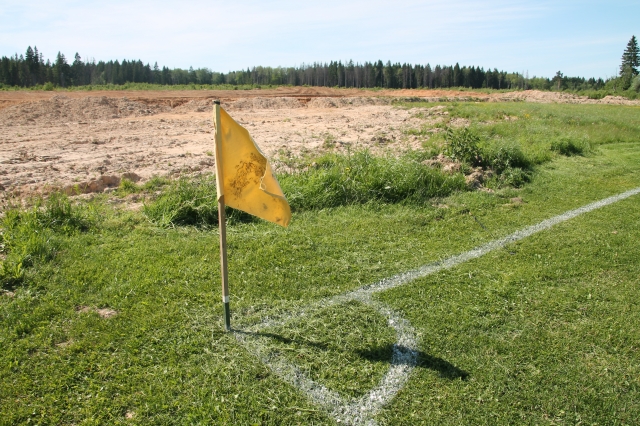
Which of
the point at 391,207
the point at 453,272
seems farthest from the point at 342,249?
the point at 391,207

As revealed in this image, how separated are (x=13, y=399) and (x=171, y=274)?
1863 mm

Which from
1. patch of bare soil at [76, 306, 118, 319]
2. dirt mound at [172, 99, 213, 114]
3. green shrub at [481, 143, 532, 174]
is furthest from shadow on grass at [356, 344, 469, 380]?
dirt mound at [172, 99, 213, 114]

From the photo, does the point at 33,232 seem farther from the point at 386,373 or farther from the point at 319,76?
the point at 319,76

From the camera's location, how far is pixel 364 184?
746cm

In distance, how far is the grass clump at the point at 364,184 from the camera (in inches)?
281

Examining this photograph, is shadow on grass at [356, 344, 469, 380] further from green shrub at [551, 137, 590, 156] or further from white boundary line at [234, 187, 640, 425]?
green shrub at [551, 137, 590, 156]

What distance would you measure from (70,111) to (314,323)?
18.1 metres

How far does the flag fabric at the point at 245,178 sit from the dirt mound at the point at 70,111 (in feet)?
53.5

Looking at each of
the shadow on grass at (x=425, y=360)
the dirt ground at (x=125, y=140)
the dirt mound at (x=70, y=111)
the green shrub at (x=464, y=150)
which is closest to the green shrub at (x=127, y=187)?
the dirt ground at (x=125, y=140)

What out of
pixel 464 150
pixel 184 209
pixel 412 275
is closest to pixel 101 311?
pixel 184 209

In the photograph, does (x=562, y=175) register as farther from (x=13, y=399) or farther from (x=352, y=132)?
(x=13, y=399)

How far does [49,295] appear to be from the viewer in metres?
4.20

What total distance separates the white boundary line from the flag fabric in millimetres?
988

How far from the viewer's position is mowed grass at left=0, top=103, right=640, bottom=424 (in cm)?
308
